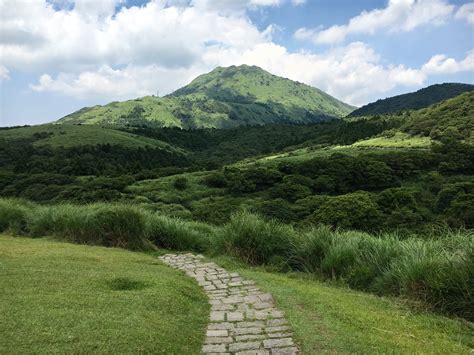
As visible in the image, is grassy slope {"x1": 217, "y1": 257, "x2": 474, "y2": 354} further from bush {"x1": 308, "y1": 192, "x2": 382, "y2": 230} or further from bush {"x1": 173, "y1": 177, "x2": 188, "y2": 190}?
bush {"x1": 173, "y1": 177, "x2": 188, "y2": 190}

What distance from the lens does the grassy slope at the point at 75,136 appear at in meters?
138

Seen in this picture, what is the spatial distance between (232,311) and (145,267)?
2.87m

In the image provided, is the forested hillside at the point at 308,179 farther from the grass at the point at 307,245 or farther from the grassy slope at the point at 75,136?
the grass at the point at 307,245

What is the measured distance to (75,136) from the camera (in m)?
144

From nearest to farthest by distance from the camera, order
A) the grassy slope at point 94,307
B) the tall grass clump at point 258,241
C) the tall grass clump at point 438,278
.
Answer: the grassy slope at point 94,307 < the tall grass clump at point 438,278 < the tall grass clump at point 258,241

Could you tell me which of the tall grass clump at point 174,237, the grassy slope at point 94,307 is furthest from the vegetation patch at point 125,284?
the tall grass clump at point 174,237

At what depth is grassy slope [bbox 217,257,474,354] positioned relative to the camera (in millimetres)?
4781

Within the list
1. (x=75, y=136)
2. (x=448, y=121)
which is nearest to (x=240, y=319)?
(x=448, y=121)

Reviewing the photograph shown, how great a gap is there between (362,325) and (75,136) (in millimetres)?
150161

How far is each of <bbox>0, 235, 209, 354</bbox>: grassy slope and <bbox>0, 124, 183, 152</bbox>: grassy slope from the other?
134697 millimetres

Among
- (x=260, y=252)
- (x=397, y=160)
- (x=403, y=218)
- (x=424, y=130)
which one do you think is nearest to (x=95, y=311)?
(x=260, y=252)

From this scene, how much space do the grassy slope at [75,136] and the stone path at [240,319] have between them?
135470mm

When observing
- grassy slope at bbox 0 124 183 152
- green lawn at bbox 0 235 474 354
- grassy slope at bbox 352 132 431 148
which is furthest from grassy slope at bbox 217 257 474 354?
grassy slope at bbox 0 124 183 152

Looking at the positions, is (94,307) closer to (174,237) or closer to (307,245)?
(307,245)
